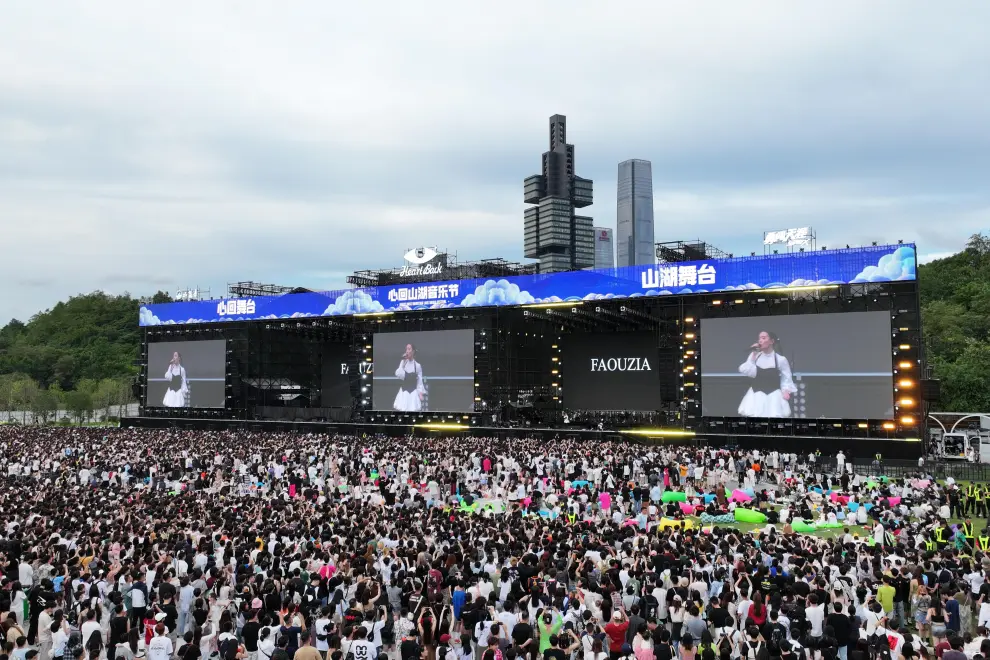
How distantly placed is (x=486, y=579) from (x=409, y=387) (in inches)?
1378

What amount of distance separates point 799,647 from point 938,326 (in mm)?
53904

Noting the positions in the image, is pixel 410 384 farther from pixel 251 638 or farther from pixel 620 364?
pixel 251 638

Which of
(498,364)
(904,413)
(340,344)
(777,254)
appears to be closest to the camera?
(904,413)

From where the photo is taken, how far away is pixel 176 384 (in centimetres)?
5509

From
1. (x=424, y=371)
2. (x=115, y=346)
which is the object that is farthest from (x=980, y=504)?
(x=115, y=346)

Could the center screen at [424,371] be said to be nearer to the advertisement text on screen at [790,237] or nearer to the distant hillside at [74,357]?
the advertisement text on screen at [790,237]

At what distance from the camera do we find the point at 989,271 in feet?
195

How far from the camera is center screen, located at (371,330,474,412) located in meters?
45.1

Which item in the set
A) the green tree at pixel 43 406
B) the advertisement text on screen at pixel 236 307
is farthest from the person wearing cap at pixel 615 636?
the green tree at pixel 43 406

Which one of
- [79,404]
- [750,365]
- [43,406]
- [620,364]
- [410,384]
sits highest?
[620,364]

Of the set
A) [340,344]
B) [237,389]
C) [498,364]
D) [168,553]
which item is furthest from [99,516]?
[340,344]

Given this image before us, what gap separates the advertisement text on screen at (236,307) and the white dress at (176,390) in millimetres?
5467

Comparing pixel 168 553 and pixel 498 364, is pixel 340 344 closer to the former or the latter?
pixel 498 364

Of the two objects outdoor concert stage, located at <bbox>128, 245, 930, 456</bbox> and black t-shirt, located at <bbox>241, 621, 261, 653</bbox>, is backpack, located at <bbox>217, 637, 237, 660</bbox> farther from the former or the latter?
outdoor concert stage, located at <bbox>128, 245, 930, 456</bbox>
